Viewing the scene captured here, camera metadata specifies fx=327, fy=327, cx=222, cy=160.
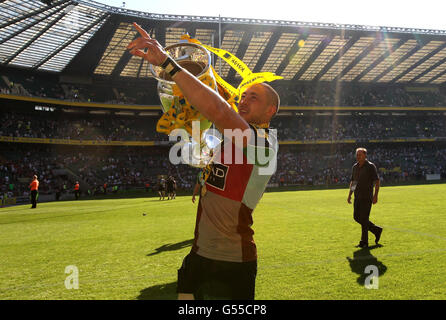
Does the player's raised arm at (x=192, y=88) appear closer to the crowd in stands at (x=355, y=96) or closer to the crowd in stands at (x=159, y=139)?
the crowd in stands at (x=159, y=139)

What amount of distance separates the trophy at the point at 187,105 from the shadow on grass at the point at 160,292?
99.1 inches

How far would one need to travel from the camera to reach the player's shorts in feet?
6.29

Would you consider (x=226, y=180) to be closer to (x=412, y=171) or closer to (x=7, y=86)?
(x=7, y=86)

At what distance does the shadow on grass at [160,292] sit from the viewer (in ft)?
13.0

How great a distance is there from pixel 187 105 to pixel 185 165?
39975 millimetres

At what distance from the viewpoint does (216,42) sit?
3841 centimetres

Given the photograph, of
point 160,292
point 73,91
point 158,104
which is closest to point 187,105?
point 160,292

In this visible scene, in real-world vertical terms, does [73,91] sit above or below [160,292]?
above

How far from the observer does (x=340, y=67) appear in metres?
48.5

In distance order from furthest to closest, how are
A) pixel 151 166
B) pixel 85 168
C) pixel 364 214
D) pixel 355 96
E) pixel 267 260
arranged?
pixel 355 96 → pixel 151 166 → pixel 85 168 → pixel 364 214 → pixel 267 260

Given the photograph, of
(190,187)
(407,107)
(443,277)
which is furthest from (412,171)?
(443,277)
